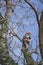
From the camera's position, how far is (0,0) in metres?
11.2

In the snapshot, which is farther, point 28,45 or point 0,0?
point 0,0

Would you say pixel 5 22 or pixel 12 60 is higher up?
pixel 5 22

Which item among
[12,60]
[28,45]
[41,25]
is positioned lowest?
[12,60]

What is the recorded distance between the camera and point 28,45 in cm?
979

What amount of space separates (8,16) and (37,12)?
117 cm

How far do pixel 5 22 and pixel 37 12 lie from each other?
131cm

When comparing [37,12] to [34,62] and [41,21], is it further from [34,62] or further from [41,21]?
[34,62]

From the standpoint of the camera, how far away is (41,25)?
9945 mm

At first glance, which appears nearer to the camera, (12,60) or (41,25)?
(41,25)

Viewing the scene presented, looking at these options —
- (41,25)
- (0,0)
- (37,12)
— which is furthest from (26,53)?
(0,0)

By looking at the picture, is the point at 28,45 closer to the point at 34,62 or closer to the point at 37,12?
the point at 34,62

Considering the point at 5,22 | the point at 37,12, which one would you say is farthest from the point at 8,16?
the point at 37,12

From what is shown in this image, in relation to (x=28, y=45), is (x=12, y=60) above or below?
below

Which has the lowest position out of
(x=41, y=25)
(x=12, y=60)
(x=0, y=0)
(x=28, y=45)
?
(x=12, y=60)
